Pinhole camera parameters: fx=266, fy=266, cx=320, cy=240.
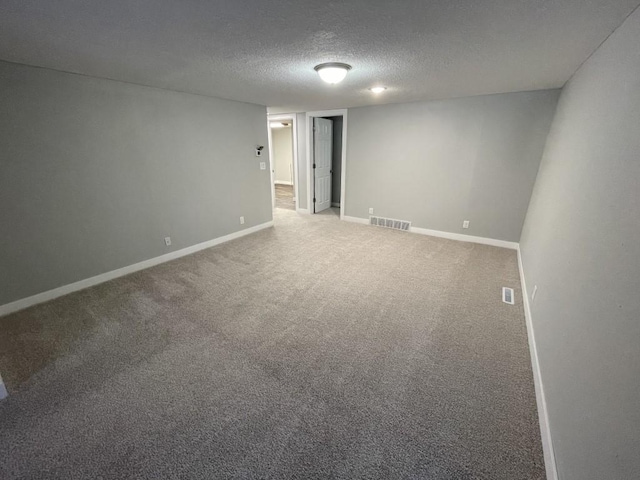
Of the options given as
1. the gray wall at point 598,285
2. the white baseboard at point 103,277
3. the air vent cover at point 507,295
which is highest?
the gray wall at point 598,285

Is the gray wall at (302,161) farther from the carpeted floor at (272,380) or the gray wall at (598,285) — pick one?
the gray wall at (598,285)

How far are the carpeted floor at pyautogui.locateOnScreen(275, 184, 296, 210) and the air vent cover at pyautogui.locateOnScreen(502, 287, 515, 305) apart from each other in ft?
15.9

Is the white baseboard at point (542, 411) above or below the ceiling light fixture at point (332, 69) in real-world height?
below

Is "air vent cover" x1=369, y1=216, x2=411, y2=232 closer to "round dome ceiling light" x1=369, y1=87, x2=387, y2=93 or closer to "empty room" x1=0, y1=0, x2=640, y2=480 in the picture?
"empty room" x1=0, y1=0, x2=640, y2=480

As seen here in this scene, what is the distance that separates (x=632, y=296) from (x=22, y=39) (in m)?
3.61

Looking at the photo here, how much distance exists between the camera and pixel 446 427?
5.04ft

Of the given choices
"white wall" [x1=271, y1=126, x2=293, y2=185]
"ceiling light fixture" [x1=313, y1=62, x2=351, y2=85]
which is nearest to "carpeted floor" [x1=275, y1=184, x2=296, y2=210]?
"white wall" [x1=271, y1=126, x2=293, y2=185]

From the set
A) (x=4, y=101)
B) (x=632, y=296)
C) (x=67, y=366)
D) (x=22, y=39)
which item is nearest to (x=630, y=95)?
(x=632, y=296)

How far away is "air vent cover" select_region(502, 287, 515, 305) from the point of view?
280cm

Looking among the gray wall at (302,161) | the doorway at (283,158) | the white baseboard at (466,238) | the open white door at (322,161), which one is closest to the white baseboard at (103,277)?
the gray wall at (302,161)

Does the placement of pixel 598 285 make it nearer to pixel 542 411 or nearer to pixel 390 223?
pixel 542 411

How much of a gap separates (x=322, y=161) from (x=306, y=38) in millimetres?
4492

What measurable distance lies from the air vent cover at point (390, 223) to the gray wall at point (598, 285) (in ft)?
9.10

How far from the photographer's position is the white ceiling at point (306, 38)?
140 cm
